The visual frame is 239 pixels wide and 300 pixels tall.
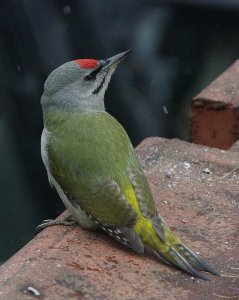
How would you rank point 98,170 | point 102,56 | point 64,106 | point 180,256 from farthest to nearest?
point 102,56 < point 64,106 < point 98,170 < point 180,256

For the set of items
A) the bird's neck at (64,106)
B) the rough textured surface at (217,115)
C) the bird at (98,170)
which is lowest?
the rough textured surface at (217,115)

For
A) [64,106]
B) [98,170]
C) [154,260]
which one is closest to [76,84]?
[64,106]

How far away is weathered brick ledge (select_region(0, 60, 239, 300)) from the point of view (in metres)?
3.46

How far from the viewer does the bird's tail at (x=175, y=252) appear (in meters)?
3.69

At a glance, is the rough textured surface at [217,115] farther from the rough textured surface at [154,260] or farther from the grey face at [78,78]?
the grey face at [78,78]

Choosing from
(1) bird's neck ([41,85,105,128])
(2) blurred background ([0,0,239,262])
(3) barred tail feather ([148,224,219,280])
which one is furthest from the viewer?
(2) blurred background ([0,0,239,262])

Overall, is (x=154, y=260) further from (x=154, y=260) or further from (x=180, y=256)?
(x=180, y=256)

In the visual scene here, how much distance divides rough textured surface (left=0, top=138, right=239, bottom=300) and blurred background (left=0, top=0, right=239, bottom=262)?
1.85 meters

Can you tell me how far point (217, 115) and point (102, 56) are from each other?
5.47 feet

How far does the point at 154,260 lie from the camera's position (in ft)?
12.5

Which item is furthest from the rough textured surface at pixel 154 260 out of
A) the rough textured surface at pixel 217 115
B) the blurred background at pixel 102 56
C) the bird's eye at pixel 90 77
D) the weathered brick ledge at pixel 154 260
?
the blurred background at pixel 102 56

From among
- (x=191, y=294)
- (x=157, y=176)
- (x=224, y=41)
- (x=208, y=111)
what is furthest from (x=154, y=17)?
(x=191, y=294)

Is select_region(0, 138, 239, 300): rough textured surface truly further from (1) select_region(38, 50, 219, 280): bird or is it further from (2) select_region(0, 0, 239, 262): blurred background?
(2) select_region(0, 0, 239, 262): blurred background

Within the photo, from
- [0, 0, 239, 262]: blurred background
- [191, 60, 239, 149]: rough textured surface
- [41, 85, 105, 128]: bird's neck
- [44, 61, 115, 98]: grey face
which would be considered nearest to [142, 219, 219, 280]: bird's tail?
[41, 85, 105, 128]: bird's neck
